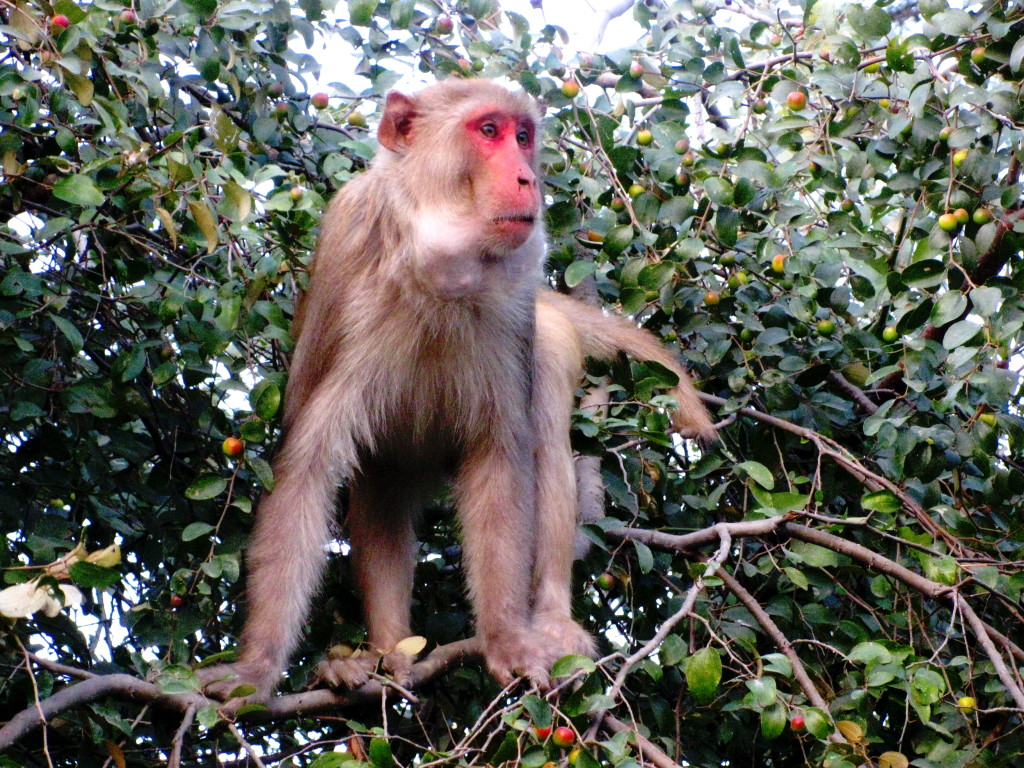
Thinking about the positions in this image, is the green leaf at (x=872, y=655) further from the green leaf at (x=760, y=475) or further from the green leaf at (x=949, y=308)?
the green leaf at (x=949, y=308)

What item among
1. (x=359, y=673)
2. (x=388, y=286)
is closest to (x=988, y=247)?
(x=388, y=286)

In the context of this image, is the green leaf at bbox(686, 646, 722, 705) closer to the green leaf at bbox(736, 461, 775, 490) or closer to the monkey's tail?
the green leaf at bbox(736, 461, 775, 490)

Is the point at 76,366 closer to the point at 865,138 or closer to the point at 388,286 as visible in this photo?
the point at 388,286

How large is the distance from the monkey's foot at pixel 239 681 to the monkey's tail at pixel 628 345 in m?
2.02

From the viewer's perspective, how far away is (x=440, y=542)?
19.8 feet

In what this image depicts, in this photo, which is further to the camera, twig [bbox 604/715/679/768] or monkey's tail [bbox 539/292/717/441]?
monkey's tail [bbox 539/292/717/441]

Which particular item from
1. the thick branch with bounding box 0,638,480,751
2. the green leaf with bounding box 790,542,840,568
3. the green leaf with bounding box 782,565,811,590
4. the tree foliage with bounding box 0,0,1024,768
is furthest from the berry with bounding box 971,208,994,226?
the thick branch with bounding box 0,638,480,751

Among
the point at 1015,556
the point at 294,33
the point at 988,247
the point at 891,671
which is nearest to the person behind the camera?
the point at 891,671

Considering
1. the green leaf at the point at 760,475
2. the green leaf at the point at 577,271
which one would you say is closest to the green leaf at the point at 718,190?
the green leaf at the point at 577,271

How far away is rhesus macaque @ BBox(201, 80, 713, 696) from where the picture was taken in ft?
15.4

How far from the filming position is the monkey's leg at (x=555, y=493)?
16.5 ft

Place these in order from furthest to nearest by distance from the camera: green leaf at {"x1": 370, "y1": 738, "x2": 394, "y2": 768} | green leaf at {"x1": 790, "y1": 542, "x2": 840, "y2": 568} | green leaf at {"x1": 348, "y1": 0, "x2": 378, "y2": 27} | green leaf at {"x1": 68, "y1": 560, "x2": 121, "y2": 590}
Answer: green leaf at {"x1": 348, "y1": 0, "x2": 378, "y2": 27}, green leaf at {"x1": 790, "y1": 542, "x2": 840, "y2": 568}, green leaf at {"x1": 370, "y1": 738, "x2": 394, "y2": 768}, green leaf at {"x1": 68, "y1": 560, "x2": 121, "y2": 590}

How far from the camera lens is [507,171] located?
4.69m

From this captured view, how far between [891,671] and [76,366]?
357 centimetres
